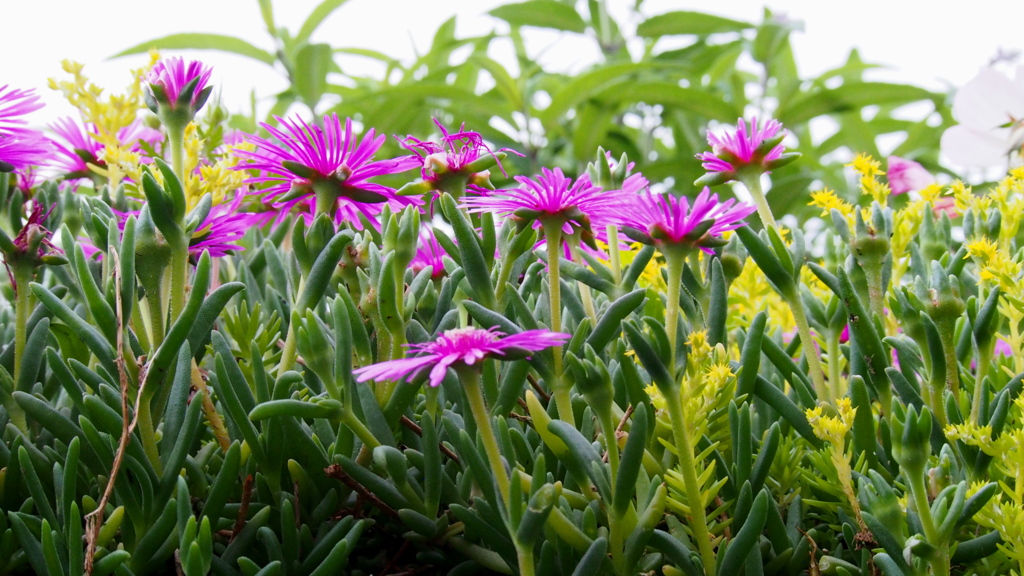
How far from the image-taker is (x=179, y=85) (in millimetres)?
565

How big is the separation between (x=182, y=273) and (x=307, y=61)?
61.6 inches

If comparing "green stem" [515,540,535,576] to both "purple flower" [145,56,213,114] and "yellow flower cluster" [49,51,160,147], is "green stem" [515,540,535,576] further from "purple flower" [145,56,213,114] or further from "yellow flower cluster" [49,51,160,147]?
"yellow flower cluster" [49,51,160,147]

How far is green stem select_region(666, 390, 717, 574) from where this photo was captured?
1.40 feet

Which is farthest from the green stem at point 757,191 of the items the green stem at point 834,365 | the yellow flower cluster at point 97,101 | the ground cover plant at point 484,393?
the yellow flower cluster at point 97,101

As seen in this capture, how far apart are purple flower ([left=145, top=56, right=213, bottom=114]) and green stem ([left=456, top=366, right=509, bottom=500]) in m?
0.31

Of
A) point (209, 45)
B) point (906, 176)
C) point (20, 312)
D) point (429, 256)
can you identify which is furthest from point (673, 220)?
point (209, 45)

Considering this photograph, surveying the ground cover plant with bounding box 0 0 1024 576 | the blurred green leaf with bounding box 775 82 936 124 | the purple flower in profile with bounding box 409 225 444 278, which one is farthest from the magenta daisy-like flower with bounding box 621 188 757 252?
the blurred green leaf with bounding box 775 82 936 124

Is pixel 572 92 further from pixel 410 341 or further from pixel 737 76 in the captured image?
pixel 410 341

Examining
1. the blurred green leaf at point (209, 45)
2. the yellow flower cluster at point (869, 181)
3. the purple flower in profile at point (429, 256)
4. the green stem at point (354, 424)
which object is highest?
the blurred green leaf at point (209, 45)

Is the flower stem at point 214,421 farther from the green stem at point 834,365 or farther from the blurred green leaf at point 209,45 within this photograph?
the blurred green leaf at point 209,45

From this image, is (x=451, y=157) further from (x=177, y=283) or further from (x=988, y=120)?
(x=988, y=120)

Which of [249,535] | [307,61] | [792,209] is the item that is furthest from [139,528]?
[792,209]

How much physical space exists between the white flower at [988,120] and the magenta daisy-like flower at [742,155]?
1.19 feet

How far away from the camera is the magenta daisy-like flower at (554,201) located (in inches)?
19.0
